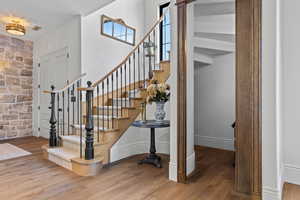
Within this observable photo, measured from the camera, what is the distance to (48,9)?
3.71 metres

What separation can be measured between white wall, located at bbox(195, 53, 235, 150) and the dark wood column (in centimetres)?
207

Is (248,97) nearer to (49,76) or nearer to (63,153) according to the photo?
(63,153)

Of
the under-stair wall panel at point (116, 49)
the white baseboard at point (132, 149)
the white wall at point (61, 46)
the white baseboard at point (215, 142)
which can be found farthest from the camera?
the white wall at point (61, 46)

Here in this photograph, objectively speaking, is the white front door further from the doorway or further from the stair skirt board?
the doorway

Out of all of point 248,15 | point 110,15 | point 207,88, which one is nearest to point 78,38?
point 110,15

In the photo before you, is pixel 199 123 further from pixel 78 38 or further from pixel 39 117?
pixel 39 117

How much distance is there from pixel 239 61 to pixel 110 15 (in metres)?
3.68

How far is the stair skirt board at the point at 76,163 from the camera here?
2.59 metres
